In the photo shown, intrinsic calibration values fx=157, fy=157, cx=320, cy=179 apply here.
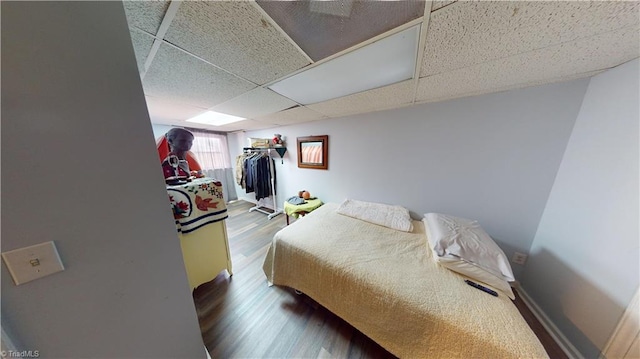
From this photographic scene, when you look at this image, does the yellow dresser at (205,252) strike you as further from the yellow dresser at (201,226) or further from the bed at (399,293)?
the bed at (399,293)

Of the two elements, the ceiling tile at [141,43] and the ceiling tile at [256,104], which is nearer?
the ceiling tile at [141,43]

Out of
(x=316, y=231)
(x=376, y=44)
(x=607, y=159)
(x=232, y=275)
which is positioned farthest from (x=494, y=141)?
(x=232, y=275)

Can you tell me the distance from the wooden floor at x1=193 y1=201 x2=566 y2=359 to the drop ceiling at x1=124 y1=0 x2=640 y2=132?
6.31 feet

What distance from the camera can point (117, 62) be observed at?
59cm

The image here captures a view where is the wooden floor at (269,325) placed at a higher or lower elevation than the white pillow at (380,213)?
lower

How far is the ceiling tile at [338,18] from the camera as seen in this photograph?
66 cm

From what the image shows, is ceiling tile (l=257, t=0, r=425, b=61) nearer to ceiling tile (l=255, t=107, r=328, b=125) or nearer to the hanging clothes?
ceiling tile (l=255, t=107, r=328, b=125)

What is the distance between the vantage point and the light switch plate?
1.51 ft

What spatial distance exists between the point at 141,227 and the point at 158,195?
145 millimetres

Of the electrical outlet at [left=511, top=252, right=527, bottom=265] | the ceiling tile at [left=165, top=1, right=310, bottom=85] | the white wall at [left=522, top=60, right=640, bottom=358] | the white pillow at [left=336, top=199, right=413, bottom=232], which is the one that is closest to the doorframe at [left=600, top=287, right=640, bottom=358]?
the white wall at [left=522, top=60, right=640, bottom=358]

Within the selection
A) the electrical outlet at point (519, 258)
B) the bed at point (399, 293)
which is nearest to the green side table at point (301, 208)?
the bed at point (399, 293)

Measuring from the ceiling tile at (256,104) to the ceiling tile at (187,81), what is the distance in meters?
0.09

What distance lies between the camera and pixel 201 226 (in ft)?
4.64

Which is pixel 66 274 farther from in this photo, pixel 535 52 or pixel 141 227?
pixel 535 52
